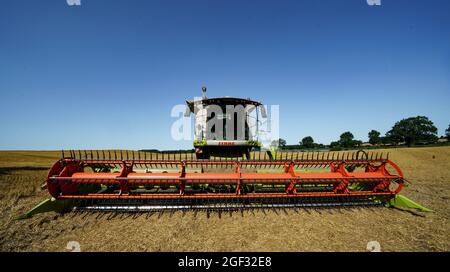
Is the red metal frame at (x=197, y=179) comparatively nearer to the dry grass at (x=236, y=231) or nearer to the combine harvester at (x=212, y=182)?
the combine harvester at (x=212, y=182)

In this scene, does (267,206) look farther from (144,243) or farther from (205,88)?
(205,88)

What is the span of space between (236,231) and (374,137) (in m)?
102

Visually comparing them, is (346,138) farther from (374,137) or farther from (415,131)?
(415,131)

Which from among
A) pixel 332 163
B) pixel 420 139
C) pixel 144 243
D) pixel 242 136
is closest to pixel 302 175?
pixel 332 163

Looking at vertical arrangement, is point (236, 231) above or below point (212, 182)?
below

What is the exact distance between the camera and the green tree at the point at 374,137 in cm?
8044

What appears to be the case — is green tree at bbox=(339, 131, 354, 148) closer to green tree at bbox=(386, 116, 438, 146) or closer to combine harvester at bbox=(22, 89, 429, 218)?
green tree at bbox=(386, 116, 438, 146)

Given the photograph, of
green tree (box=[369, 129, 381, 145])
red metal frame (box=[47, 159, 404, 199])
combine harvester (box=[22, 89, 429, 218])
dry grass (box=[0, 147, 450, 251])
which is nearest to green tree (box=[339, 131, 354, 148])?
green tree (box=[369, 129, 381, 145])

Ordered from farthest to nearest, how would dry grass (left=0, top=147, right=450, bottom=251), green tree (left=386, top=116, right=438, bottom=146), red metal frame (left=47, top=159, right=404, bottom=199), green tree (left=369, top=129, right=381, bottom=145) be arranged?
1. green tree (left=369, top=129, right=381, bottom=145)
2. green tree (left=386, top=116, right=438, bottom=146)
3. red metal frame (left=47, top=159, right=404, bottom=199)
4. dry grass (left=0, top=147, right=450, bottom=251)

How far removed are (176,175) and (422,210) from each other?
6.14 m

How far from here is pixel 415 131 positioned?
2494 inches

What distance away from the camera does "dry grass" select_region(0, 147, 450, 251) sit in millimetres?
3297

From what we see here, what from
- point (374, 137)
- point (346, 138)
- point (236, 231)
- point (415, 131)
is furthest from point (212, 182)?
point (346, 138)

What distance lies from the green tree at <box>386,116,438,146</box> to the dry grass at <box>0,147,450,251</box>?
78.9 metres
